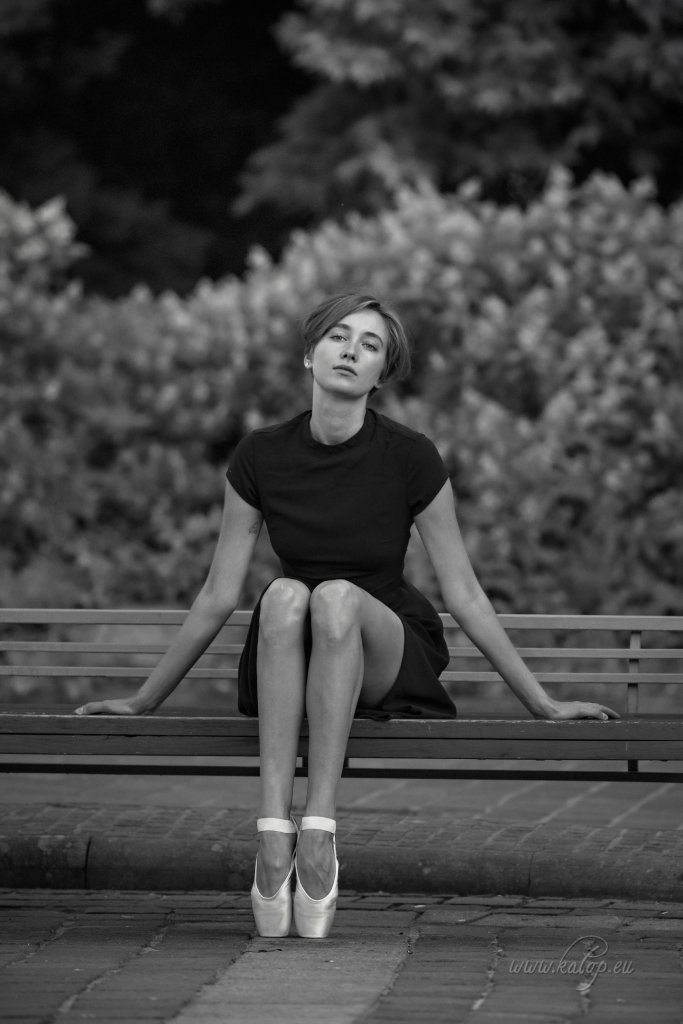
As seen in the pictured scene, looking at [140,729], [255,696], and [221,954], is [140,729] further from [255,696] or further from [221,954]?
[221,954]

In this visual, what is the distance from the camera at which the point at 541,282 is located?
9.14 meters

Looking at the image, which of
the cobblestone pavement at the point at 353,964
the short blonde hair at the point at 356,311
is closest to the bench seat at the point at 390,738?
the cobblestone pavement at the point at 353,964

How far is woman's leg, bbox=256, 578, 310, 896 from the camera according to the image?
366cm

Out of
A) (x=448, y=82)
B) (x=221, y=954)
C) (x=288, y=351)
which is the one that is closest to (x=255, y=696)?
(x=221, y=954)

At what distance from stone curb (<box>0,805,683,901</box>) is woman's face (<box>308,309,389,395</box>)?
4.81ft

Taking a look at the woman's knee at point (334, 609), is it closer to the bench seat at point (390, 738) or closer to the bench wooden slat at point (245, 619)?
the bench seat at point (390, 738)

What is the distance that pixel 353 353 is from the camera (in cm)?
409

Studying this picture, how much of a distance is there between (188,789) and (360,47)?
764cm

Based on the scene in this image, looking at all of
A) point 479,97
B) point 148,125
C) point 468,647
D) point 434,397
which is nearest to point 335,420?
point 468,647

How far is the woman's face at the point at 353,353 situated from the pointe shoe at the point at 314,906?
1132 mm

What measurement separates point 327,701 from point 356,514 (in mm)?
591

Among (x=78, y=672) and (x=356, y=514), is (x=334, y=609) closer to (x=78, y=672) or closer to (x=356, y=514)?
(x=356, y=514)

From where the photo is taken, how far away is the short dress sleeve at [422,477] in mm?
4102

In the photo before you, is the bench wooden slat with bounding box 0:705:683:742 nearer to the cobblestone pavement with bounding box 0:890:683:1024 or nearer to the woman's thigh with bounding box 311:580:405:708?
the woman's thigh with bounding box 311:580:405:708
